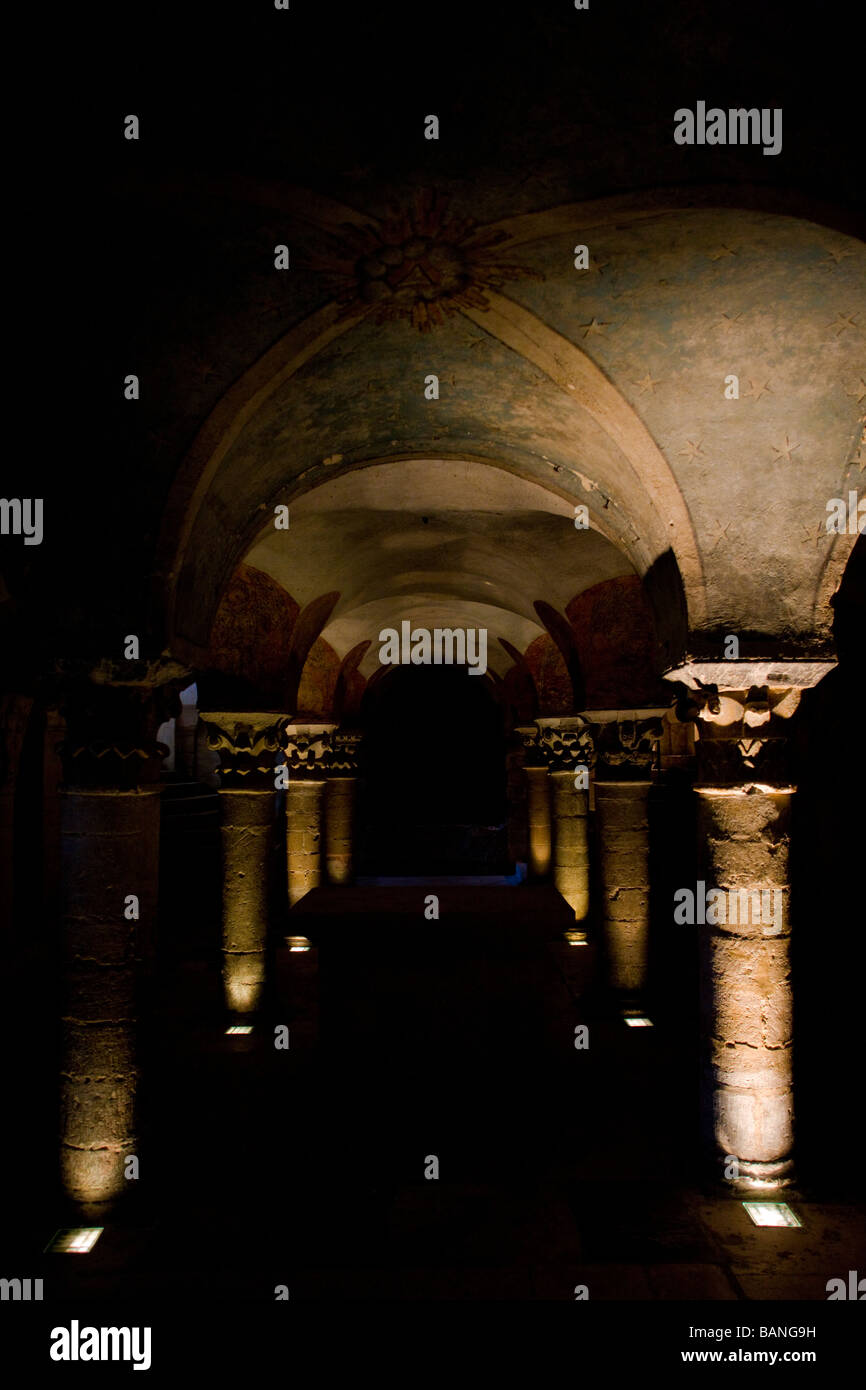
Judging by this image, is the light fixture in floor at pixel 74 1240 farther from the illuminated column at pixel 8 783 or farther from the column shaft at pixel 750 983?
the illuminated column at pixel 8 783

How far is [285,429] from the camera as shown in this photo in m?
4.90

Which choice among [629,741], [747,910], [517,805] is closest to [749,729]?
[747,910]

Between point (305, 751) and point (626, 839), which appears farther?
point (305, 751)

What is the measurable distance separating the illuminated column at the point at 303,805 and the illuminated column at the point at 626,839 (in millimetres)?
4668

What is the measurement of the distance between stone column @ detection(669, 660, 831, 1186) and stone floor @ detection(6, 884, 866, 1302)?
0.42 m

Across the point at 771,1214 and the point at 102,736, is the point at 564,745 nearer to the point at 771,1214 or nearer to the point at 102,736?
the point at 771,1214

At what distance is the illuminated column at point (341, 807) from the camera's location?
13.2m

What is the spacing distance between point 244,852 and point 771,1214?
509 centimetres

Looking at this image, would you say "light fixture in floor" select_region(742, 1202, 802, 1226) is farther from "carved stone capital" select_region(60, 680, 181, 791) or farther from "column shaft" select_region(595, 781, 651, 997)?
"carved stone capital" select_region(60, 680, 181, 791)

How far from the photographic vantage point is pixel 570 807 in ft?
38.1

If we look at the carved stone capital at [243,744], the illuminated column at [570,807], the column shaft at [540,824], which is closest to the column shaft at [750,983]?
the carved stone capital at [243,744]

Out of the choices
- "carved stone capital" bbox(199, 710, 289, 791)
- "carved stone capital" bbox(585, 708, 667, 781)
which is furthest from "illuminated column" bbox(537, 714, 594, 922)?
"carved stone capital" bbox(199, 710, 289, 791)

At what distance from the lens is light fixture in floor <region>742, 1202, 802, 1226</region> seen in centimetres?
418
